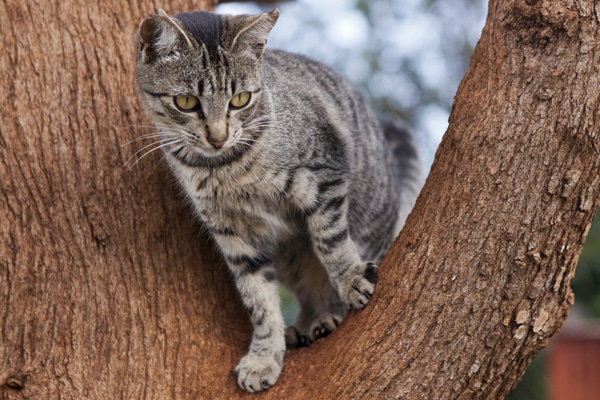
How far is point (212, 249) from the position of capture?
10.7 ft

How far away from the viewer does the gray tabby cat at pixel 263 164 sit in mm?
2844

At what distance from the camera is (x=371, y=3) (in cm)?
734

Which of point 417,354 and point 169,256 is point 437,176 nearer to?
point 417,354

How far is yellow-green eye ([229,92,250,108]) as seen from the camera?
289 cm

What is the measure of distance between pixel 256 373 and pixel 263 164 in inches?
34.4

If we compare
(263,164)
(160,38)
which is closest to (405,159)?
(263,164)

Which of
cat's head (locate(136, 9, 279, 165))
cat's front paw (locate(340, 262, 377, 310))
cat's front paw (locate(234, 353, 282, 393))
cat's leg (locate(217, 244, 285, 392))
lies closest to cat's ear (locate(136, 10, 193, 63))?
cat's head (locate(136, 9, 279, 165))

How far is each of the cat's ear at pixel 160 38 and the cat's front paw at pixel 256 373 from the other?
50.8 inches

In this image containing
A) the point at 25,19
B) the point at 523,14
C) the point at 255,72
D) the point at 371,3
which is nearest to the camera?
the point at 523,14

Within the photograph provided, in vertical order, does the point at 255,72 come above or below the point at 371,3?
below

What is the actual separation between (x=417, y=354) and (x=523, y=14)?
1.23 metres

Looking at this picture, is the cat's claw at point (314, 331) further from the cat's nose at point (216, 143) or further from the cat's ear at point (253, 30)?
the cat's ear at point (253, 30)

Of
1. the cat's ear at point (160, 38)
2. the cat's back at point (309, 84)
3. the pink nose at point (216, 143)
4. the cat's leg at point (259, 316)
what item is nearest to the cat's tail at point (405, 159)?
the cat's back at point (309, 84)

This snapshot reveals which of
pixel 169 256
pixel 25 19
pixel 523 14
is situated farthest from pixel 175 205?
pixel 523 14
